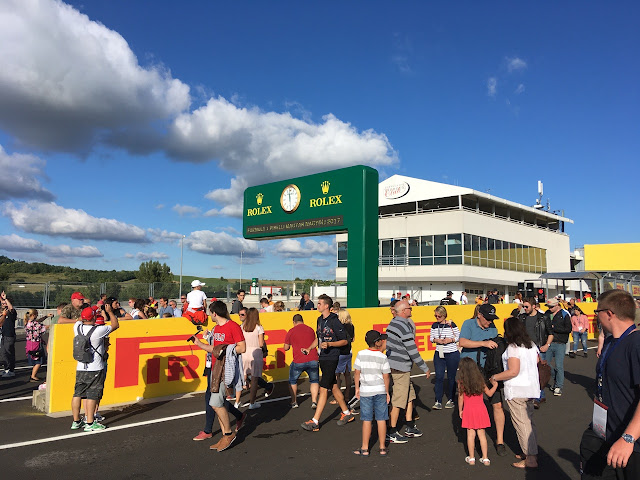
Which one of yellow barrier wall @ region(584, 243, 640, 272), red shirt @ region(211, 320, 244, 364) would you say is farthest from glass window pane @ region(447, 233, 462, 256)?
red shirt @ region(211, 320, 244, 364)

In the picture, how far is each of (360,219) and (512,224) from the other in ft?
101

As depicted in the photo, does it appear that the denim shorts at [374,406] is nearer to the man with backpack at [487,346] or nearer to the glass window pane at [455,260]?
the man with backpack at [487,346]

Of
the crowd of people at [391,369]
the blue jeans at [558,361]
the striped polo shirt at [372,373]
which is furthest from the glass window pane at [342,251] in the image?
the striped polo shirt at [372,373]

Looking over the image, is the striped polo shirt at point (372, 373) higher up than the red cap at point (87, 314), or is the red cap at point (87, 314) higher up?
the red cap at point (87, 314)

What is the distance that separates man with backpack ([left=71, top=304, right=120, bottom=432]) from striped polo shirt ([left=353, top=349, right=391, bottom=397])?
3.82 metres

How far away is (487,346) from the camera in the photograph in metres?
6.02

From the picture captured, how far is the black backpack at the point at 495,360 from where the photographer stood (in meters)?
5.77

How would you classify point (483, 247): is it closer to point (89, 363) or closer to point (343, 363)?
point (343, 363)

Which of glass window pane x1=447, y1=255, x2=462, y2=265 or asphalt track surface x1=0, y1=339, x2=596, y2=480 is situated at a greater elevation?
glass window pane x1=447, y1=255, x2=462, y2=265

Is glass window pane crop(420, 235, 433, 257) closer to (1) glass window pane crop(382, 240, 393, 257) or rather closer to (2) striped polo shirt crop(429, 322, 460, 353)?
(1) glass window pane crop(382, 240, 393, 257)

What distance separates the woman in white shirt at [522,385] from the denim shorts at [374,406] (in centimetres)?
136

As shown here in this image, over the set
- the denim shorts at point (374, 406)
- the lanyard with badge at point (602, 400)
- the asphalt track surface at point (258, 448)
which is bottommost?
the asphalt track surface at point (258, 448)

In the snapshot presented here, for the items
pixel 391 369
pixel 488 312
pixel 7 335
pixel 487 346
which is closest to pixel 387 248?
pixel 7 335

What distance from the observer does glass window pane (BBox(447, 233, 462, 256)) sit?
35812mm
